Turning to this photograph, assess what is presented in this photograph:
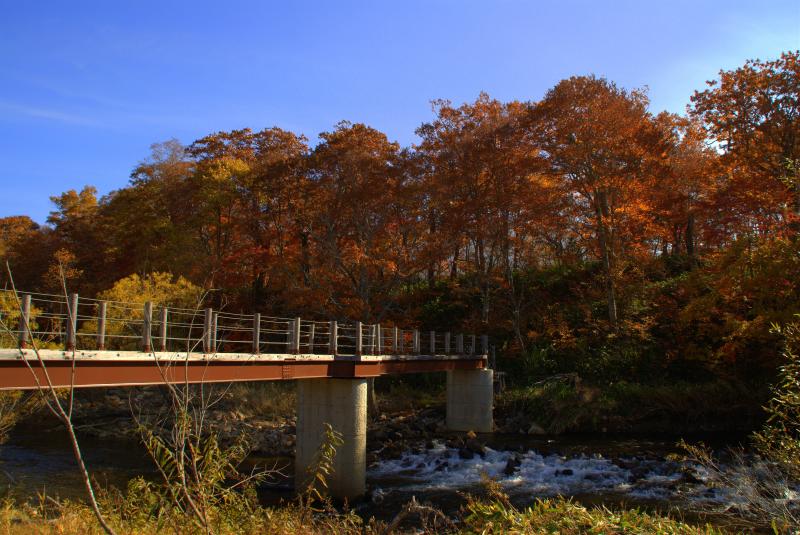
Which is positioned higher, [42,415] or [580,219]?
[580,219]

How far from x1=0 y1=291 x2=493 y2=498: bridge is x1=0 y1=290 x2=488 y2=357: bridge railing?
7cm

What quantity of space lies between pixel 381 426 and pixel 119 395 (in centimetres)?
1650

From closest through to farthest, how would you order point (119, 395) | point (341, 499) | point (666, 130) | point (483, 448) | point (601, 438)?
point (341, 499)
point (483, 448)
point (601, 438)
point (666, 130)
point (119, 395)

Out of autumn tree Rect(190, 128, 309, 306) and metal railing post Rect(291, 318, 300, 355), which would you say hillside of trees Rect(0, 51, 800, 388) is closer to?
autumn tree Rect(190, 128, 309, 306)

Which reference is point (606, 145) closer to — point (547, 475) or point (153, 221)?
point (547, 475)

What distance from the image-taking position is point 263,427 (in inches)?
1000

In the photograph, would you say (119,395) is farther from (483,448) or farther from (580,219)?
(580,219)

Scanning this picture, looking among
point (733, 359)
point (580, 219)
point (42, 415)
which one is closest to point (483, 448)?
point (733, 359)

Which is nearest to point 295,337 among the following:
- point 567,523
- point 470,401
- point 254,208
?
point 567,523

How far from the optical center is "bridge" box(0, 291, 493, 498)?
8.74 meters

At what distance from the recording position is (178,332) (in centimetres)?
2978

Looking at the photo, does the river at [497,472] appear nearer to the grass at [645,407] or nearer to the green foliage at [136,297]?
the grass at [645,407]

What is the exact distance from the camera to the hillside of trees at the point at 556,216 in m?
23.5

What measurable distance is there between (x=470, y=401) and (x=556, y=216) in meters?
9.53
